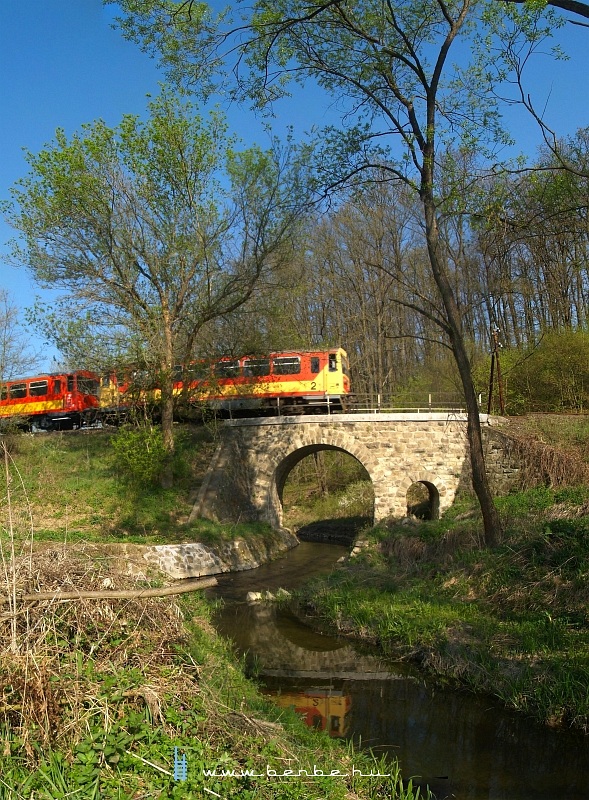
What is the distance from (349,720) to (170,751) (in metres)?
3.95

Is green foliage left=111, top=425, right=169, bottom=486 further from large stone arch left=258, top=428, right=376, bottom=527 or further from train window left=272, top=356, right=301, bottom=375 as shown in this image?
train window left=272, top=356, right=301, bottom=375

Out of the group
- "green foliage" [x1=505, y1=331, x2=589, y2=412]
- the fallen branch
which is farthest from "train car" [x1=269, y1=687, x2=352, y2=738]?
"green foliage" [x1=505, y1=331, x2=589, y2=412]

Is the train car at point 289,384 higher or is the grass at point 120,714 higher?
the train car at point 289,384

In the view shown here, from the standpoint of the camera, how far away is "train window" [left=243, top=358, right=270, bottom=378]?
69.1 feet

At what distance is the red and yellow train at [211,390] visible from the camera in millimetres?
19953

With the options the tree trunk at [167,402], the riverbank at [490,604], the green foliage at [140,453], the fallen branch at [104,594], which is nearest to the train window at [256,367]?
the tree trunk at [167,402]

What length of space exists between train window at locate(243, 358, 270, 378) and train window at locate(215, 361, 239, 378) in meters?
0.41

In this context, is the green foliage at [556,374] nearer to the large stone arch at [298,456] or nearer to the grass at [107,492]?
the large stone arch at [298,456]

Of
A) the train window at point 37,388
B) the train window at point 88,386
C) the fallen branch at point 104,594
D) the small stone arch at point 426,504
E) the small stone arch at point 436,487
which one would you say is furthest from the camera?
the train window at point 37,388

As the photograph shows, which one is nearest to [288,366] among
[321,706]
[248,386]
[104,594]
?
[248,386]

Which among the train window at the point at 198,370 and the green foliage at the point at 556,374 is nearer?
the train window at the point at 198,370

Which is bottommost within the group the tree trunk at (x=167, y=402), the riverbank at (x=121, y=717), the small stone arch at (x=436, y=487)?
the small stone arch at (x=436, y=487)

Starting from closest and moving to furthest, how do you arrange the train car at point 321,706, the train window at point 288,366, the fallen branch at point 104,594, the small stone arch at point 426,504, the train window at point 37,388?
the fallen branch at point 104,594
the train car at point 321,706
the small stone arch at point 426,504
the train window at point 288,366
the train window at point 37,388

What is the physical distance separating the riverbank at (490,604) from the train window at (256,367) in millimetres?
8289
